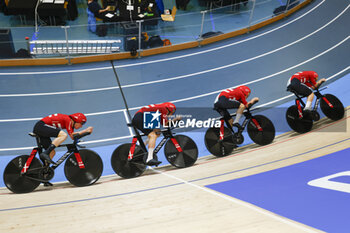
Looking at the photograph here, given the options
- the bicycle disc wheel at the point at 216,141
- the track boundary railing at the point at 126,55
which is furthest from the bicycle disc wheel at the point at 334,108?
the track boundary railing at the point at 126,55

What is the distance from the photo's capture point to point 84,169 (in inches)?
241

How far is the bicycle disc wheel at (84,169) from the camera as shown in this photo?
239 inches

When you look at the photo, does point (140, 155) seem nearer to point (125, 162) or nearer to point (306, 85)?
point (125, 162)

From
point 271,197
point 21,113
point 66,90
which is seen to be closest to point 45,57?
point 66,90

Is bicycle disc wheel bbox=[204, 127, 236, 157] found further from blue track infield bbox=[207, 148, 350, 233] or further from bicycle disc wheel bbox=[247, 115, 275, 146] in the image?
blue track infield bbox=[207, 148, 350, 233]

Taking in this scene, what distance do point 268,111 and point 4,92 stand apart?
21.6 feet

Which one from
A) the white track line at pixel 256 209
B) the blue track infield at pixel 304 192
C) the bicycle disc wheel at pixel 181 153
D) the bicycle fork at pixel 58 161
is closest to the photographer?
the white track line at pixel 256 209

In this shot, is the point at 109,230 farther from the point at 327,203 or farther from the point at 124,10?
the point at 124,10

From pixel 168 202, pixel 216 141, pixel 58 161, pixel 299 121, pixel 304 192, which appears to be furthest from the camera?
pixel 299 121

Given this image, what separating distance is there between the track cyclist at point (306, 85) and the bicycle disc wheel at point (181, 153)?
243cm

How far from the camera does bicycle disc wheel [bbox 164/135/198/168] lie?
21.7 ft

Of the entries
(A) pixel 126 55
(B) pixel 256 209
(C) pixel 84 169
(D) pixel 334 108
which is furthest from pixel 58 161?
(A) pixel 126 55

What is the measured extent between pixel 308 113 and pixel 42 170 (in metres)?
4.99

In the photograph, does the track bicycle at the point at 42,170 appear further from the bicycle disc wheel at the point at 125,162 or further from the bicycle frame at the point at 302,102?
the bicycle frame at the point at 302,102
